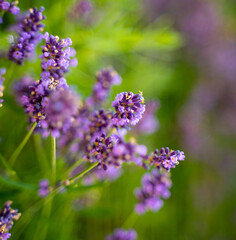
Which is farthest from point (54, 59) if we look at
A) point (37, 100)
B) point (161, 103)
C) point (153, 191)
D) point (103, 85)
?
point (161, 103)

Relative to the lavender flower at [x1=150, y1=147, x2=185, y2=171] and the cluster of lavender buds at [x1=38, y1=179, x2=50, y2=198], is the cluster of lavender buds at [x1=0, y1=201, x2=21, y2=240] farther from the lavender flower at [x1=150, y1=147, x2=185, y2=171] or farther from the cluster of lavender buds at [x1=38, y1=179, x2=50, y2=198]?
the lavender flower at [x1=150, y1=147, x2=185, y2=171]

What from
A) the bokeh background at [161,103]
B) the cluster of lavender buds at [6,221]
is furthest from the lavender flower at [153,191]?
the cluster of lavender buds at [6,221]

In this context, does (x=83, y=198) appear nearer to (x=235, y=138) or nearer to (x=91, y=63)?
(x=91, y=63)

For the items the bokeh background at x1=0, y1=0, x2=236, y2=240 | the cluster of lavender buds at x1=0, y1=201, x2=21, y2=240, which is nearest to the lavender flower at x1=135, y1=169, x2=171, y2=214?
the bokeh background at x1=0, y1=0, x2=236, y2=240

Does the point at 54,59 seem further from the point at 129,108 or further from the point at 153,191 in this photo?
the point at 153,191

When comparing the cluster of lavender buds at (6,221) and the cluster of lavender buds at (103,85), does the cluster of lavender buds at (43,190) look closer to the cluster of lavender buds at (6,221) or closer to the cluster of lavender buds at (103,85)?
the cluster of lavender buds at (6,221)

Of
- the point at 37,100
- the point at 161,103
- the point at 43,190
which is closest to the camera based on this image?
the point at 37,100

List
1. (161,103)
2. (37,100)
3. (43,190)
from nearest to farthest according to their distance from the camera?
(37,100)
(43,190)
(161,103)
